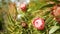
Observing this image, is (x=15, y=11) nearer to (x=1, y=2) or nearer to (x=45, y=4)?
(x=45, y=4)

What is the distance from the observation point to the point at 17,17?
120 cm

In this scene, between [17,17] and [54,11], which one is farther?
[17,17]

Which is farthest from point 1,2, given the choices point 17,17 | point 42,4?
point 42,4

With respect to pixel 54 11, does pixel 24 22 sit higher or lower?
lower

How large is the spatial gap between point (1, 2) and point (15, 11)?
1.87 m

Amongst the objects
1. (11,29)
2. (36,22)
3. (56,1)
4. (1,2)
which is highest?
(56,1)

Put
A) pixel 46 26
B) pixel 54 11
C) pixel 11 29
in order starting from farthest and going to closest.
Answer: pixel 11 29, pixel 46 26, pixel 54 11

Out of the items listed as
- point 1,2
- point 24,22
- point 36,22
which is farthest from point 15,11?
point 1,2

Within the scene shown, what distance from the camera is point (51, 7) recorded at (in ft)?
3.04

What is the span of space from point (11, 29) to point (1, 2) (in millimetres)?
1945

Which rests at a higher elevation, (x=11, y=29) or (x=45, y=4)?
(x=45, y=4)

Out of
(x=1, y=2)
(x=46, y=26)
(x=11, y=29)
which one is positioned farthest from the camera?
(x=1, y=2)

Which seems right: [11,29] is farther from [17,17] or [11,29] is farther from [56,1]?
[56,1]

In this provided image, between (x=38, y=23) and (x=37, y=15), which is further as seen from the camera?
(x=37, y=15)
